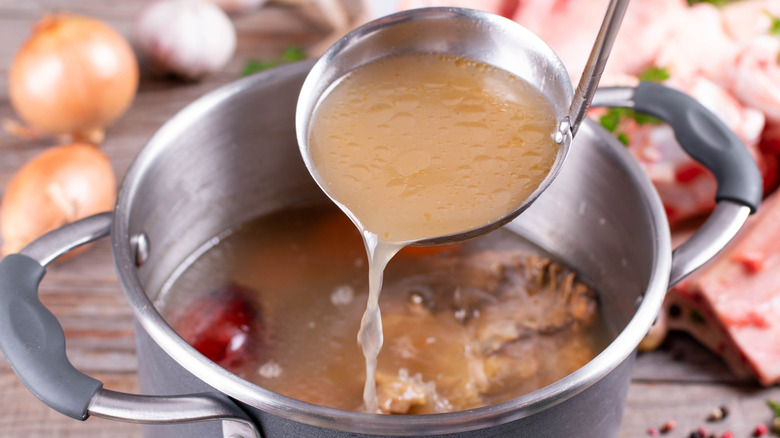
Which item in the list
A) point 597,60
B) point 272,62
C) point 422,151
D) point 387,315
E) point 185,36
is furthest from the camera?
point 272,62

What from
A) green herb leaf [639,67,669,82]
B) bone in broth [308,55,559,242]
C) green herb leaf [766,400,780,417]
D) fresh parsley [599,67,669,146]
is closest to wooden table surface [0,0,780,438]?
green herb leaf [766,400,780,417]

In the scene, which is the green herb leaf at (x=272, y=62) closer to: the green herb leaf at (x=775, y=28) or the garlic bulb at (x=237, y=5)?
the garlic bulb at (x=237, y=5)

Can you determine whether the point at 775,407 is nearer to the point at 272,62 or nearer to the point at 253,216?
the point at 253,216

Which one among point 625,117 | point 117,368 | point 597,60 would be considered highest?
point 597,60

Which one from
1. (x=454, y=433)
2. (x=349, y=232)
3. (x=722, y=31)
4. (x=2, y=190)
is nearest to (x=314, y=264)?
(x=349, y=232)

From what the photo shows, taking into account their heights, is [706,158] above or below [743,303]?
above

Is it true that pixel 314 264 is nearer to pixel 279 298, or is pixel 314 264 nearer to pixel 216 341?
pixel 279 298

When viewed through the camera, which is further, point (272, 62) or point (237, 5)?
point (237, 5)

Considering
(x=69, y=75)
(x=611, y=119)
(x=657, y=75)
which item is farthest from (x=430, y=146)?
(x=69, y=75)
